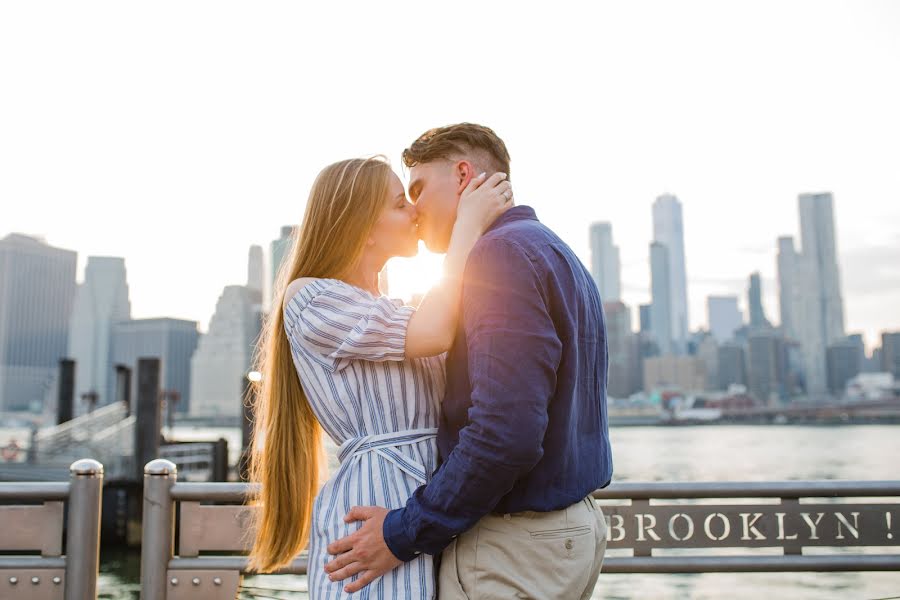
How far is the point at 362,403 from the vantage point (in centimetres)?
203

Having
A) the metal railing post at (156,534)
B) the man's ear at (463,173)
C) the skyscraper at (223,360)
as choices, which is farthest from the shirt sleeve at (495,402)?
the skyscraper at (223,360)

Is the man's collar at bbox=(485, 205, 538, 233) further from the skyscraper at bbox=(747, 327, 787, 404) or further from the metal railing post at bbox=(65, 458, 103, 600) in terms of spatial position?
the skyscraper at bbox=(747, 327, 787, 404)

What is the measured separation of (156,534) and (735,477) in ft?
128

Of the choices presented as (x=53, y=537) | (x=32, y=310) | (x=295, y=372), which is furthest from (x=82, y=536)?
(x=32, y=310)

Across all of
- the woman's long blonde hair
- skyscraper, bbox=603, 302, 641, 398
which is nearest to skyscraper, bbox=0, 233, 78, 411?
skyscraper, bbox=603, 302, 641, 398

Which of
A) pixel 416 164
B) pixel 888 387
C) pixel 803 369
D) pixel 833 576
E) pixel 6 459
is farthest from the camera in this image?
pixel 803 369

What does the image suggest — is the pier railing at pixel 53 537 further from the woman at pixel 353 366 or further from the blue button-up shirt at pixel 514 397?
the blue button-up shirt at pixel 514 397

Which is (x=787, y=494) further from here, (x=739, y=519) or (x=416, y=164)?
(x=416, y=164)

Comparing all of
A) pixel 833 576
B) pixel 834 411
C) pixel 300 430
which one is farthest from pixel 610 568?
pixel 834 411

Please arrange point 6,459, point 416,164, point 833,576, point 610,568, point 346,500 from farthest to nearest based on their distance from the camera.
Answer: point 6,459, point 833,576, point 610,568, point 416,164, point 346,500

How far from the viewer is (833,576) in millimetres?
15586

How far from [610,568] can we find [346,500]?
193cm

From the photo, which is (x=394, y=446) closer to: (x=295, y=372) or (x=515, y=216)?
(x=295, y=372)

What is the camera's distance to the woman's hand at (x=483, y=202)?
2.02 meters
